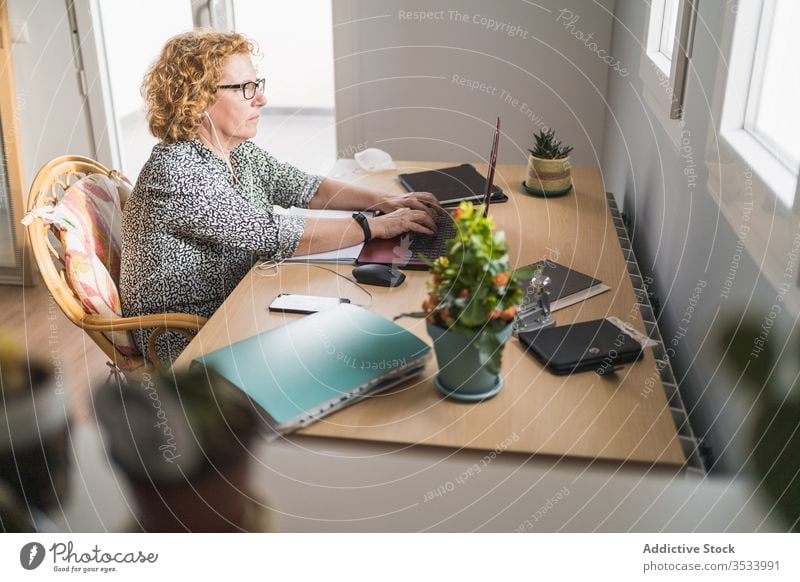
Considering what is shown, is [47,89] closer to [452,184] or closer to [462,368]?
[452,184]

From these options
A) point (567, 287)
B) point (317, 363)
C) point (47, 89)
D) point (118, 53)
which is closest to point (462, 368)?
point (317, 363)

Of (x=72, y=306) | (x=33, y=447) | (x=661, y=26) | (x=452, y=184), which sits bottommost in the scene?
(x=33, y=447)

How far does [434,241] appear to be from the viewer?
162 centimetres

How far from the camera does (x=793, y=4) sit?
1215mm

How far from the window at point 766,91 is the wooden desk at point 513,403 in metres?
0.31

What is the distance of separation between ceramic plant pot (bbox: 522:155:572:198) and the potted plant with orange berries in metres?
0.93

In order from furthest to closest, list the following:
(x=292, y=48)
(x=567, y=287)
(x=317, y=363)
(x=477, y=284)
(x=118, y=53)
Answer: (x=292, y=48), (x=118, y=53), (x=567, y=287), (x=317, y=363), (x=477, y=284)

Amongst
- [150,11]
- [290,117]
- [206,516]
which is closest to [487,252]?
[206,516]

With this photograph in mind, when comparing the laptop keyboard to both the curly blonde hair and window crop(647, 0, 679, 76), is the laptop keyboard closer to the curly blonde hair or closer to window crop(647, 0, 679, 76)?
the curly blonde hair

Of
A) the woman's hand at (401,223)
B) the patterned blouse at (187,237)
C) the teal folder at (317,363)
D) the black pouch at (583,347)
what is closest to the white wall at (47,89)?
the patterned blouse at (187,237)

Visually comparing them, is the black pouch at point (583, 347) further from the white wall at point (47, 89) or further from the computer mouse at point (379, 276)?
the white wall at point (47, 89)

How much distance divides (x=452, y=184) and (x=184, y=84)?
0.69m

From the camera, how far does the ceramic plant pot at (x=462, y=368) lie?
102 centimetres
